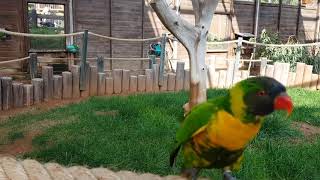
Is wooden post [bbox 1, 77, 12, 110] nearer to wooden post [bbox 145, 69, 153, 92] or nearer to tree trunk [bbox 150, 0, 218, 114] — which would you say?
wooden post [bbox 145, 69, 153, 92]

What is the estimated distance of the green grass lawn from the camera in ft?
13.5

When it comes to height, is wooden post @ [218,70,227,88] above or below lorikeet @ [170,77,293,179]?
below

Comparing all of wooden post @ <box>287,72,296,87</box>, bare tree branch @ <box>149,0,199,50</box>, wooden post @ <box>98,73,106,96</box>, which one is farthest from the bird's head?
wooden post @ <box>287,72,296,87</box>

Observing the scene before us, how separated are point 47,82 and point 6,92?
0.78 m

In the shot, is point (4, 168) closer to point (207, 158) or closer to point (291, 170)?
point (207, 158)

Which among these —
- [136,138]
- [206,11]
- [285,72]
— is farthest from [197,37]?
[285,72]

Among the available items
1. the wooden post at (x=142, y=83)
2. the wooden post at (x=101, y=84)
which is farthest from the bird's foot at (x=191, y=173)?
the wooden post at (x=142, y=83)

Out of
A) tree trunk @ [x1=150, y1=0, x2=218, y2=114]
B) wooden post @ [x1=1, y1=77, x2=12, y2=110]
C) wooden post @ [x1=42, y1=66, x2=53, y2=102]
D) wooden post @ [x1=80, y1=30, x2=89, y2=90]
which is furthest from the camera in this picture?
wooden post @ [x1=80, y1=30, x2=89, y2=90]

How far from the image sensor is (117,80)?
813cm

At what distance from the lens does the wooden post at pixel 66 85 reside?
295 inches

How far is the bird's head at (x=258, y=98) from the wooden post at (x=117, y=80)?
6.41 metres

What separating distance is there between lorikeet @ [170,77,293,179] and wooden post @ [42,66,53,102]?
18.1 feet

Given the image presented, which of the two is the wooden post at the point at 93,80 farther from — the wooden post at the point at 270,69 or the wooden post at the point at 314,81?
the wooden post at the point at 314,81

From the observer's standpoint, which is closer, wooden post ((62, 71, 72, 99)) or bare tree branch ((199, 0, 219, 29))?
bare tree branch ((199, 0, 219, 29))
